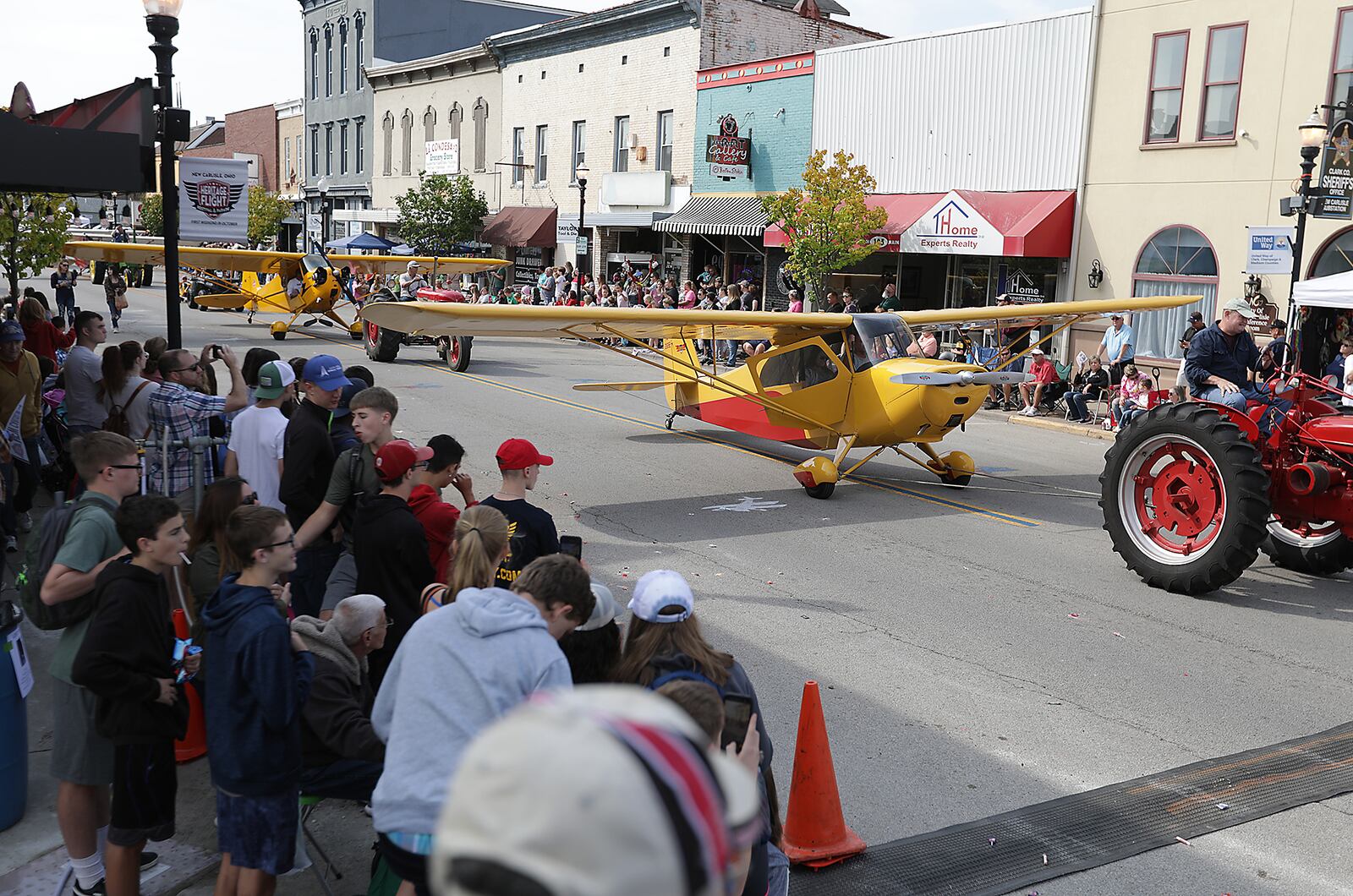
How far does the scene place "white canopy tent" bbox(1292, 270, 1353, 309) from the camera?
536 inches

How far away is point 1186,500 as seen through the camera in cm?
897

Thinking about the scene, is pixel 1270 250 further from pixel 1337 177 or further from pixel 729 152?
pixel 729 152

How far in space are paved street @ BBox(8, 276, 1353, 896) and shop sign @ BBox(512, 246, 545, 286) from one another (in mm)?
25723

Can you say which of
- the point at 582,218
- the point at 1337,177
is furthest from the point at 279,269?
the point at 1337,177

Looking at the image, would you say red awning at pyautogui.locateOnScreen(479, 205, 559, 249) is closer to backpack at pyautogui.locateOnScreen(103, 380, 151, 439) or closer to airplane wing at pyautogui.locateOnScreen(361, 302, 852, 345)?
airplane wing at pyautogui.locateOnScreen(361, 302, 852, 345)

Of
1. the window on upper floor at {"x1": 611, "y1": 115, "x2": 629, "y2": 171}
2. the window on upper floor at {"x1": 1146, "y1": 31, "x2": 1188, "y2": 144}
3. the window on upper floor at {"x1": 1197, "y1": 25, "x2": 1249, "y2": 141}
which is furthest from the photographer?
the window on upper floor at {"x1": 611, "y1": 115, "x2": 629, "y2": 171}

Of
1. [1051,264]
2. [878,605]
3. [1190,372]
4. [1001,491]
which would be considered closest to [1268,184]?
[1051,264]

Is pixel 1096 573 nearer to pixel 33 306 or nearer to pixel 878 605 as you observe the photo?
pixel 878 605

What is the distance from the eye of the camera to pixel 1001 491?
12891 mm

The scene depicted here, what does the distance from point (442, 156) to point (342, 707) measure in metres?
43.7

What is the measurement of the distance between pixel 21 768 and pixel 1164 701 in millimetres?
6053

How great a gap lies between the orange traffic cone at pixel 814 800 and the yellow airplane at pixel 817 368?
21.6ft

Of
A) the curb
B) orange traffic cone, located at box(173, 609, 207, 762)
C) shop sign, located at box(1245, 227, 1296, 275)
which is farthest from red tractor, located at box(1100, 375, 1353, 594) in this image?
shop sign, located at box(1245, 227, 1296, 275)

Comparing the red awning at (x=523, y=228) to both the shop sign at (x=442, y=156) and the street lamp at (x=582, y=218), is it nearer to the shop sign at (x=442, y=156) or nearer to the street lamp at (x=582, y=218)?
the street lamp at (x=582, y=218)
